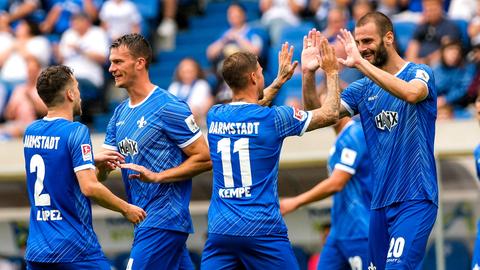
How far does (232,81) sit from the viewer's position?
8977 millimetres

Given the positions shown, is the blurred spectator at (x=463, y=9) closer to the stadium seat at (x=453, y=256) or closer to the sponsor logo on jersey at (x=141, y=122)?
the stadium seat at (x=453, y=256)

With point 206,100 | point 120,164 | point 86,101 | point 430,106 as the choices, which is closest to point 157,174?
point 120,164

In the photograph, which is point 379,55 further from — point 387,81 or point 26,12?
point 26,12

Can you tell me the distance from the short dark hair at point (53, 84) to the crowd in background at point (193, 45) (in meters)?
6.01

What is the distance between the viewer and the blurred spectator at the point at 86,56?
18.1 meters

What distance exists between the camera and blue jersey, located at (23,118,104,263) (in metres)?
8.96

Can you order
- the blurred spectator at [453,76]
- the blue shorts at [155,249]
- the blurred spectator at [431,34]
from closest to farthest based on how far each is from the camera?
the blue shorts at [155,249], the blurred spectator at [453,76], the blurred spectator at [431,34]

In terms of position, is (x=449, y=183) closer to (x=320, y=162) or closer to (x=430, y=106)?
(x=320, y=162)

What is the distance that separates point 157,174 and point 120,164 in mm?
315

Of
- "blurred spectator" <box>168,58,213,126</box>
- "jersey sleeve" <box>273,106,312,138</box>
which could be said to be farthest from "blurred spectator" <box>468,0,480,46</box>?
"jersey sleeve" <box>273,106,312,138</box>

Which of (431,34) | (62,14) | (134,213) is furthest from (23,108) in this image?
(134,213)

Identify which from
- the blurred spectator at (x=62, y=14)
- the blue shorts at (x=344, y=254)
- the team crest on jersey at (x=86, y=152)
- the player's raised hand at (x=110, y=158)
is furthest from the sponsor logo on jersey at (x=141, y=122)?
the blurred spectator at (x=62, y=14)

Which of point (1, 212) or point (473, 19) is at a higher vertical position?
point (473, 19)

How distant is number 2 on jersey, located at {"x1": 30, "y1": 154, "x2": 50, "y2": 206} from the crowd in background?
6.23 metres
